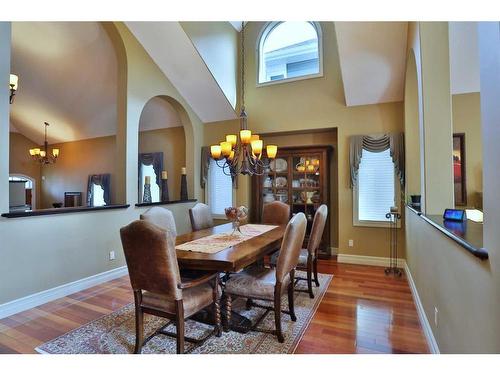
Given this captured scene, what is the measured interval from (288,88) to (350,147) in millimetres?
1500

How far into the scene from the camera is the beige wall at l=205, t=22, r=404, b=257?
4.18 metres

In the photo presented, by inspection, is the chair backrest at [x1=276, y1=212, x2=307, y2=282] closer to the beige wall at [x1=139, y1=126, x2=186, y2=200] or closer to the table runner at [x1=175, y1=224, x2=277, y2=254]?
the table runner at [x1=175, y1=224, x2=277, y2=254]

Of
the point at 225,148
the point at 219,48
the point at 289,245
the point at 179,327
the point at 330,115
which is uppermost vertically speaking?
the point at 219,48

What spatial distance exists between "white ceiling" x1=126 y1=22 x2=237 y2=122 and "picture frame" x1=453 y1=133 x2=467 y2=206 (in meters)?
3.51

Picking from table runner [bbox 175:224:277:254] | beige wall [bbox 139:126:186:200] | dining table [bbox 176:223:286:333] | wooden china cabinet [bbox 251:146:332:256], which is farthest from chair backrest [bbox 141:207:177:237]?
beige wall [bbox 139:126:186:200]

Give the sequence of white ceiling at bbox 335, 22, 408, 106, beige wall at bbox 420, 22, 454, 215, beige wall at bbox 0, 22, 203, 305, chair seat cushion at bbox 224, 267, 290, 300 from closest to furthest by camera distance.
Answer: chair seat cushion at bbox 224, 267, 290, 300, beige wall at bbox 420, 22, 454, 215, beige wall at bbox 0, 22, 203, 305, white ceiling at bbox 335, 22, 408, 106

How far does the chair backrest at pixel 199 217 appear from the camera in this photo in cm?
332

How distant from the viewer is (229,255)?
2021 millimetres

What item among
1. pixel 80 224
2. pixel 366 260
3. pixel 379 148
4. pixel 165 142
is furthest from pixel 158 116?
pixel 366 260

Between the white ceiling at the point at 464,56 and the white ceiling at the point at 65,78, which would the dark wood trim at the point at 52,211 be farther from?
the white ceiling at the point at 464,56

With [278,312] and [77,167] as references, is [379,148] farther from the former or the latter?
[77,167]

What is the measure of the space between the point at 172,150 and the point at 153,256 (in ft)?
14.2

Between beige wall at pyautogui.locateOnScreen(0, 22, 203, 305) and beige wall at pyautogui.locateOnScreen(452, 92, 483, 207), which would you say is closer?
beige wall at pyautogui.locateOnScreen(0, 22, 203, 305)

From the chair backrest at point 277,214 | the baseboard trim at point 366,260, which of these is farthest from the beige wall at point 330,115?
the chair backrest at point 277,214
